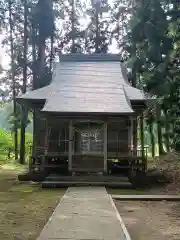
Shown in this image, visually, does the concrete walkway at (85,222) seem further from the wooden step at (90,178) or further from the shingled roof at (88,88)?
the shingled roof at (88,88)

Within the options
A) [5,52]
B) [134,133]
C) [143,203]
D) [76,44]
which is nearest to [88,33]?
[76,44]

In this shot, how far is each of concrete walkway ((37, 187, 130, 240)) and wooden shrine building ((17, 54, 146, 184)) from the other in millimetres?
5380

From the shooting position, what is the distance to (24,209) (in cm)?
945

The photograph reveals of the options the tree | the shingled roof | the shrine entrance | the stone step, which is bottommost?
the stone step

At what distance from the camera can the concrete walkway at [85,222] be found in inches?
236

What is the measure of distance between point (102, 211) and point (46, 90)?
11228 mm

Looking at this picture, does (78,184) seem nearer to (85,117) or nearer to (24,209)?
(85,117)

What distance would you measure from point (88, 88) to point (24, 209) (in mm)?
9724

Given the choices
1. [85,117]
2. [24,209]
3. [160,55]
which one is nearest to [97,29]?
[160,55]

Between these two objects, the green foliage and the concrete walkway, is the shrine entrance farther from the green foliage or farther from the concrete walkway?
the concrete walkway

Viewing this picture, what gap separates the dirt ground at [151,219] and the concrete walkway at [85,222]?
1.13 ft

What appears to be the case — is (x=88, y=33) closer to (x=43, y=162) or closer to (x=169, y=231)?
(x=43, y=162)

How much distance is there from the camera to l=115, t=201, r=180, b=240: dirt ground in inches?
266

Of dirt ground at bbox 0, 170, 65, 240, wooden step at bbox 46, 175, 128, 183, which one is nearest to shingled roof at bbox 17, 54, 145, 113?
wooden step at bbox 46, 175, 128, 183
